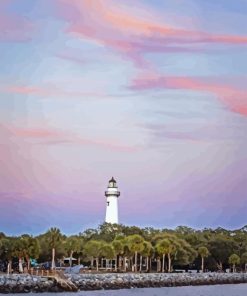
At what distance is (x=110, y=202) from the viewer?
10831cm

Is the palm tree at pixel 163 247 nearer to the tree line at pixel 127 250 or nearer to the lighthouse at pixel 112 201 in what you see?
the tree line at pixel 127 250

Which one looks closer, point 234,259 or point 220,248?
point 234,259

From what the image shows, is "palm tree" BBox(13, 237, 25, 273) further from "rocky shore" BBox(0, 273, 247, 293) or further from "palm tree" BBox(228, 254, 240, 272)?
"palm tree" BBox(228, 254, 240, 272)

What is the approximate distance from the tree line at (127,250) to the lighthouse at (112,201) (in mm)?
1855

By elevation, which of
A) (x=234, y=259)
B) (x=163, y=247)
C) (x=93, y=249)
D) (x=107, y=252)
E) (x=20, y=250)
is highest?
(x=163, y=247)

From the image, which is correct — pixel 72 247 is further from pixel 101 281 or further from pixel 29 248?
pixel 101 281

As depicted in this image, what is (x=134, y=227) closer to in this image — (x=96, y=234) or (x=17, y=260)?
(x=96, y=234)

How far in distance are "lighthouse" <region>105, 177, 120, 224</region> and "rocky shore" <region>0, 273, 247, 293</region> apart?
21246 millimetres

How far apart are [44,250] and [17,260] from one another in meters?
5.44

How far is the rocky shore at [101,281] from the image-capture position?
5784cm

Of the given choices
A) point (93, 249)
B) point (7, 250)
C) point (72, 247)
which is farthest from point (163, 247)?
point (7, 250)

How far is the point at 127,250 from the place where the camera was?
89250mm

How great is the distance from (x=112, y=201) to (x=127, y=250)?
19.6 m

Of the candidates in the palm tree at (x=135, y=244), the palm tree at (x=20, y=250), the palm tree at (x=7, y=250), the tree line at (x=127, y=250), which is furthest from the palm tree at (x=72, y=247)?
the palm tree at (x=20, y=250)
